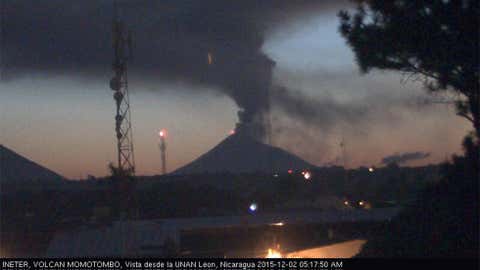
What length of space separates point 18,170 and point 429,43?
2965 centimetres

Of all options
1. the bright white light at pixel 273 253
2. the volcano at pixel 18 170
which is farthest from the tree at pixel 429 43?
the volcano at pixel 18 170

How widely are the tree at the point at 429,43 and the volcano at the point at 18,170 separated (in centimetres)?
2110

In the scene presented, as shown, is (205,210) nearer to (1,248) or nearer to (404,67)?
(1,248)

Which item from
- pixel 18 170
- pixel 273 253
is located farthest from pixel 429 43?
pixel 18 170

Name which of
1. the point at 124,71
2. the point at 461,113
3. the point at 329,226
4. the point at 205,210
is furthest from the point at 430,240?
the point at 205,210

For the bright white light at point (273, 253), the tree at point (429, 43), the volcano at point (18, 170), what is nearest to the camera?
the tree at point (429, 43)

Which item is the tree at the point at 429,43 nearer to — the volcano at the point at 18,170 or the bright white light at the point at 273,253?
the bright white light at the point at 273,253

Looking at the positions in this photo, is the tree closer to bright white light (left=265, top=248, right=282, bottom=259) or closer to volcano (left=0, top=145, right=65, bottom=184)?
bright white light (left=265, top=248, right=282, bottom=259)

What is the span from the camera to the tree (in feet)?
42.4

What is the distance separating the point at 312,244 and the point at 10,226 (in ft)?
40.7

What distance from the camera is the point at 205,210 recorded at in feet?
112

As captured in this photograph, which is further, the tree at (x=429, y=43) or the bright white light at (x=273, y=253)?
the bright white light at (x=273, y=253)

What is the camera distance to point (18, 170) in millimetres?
38656

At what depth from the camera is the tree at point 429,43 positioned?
1293cm
